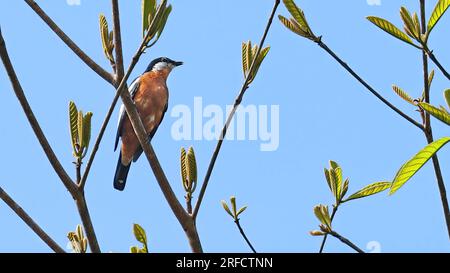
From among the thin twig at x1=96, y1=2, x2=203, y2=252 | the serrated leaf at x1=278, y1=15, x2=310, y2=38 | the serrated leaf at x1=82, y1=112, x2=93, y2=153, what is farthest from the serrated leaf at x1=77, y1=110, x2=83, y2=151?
the serrated leaf at x1=278, y1=15, x2=310, y2=38

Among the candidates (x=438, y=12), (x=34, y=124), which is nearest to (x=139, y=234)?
(x=34, y=124)

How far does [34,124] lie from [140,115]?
590 centimetres

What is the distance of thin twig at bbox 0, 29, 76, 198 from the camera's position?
2693 mm

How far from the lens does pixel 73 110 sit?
3.01 metres

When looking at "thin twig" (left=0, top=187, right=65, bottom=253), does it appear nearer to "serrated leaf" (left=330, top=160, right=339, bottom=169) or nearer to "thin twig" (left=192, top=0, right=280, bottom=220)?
"thin twig" (left=192, top=0, right=280, bottom=220)

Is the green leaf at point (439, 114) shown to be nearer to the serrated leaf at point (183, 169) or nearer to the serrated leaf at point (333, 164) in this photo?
the serrated leaf at point (333, 164)

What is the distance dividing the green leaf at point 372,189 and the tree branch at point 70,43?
1.14m

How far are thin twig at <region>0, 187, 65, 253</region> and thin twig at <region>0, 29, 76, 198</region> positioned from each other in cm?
18

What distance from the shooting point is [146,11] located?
3064mm

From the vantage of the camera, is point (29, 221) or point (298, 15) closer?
point (29, 221)

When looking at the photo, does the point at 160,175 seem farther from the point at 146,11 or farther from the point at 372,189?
the point at 372,189
